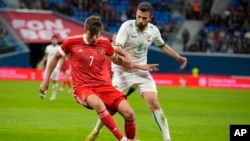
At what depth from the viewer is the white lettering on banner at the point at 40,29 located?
4434 cm

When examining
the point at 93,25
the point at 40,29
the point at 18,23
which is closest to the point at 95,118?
the point at 93,25

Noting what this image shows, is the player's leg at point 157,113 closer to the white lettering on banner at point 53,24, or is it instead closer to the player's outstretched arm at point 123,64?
the player's outstretched arm at point 123,64

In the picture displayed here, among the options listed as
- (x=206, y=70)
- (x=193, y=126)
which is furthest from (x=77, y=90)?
(x=206, y=70)

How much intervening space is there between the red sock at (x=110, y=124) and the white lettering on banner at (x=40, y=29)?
3369 cm

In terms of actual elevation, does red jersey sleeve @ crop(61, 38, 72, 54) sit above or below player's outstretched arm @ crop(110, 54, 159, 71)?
above

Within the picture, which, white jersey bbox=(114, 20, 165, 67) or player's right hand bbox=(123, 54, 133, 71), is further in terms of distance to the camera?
white jersey bbox=(114, 20, 165, 67)

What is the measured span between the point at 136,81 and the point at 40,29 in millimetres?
32779

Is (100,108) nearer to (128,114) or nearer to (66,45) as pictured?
(128,114)

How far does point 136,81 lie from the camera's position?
511 inches

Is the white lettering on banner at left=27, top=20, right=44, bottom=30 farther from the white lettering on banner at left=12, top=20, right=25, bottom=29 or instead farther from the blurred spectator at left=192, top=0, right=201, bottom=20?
the blurred spectator at left=192, top=0, right=201, bottom=20

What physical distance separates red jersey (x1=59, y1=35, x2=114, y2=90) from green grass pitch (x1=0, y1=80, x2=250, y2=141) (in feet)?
7.98

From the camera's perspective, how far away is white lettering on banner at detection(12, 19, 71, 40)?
44344 mm

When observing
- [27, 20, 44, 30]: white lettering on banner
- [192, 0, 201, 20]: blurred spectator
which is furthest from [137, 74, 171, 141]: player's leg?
[192, 0, 201, 20]: blurred spectator

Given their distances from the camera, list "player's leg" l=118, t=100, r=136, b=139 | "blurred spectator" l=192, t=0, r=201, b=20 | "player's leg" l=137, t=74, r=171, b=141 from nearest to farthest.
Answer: "player's leg" l=118, t=100, r=136, b=139 → "player's leg" l=137, t=74, r=171, b=141 → "blurred spectator" l=192, t=0, r=201, b=20
